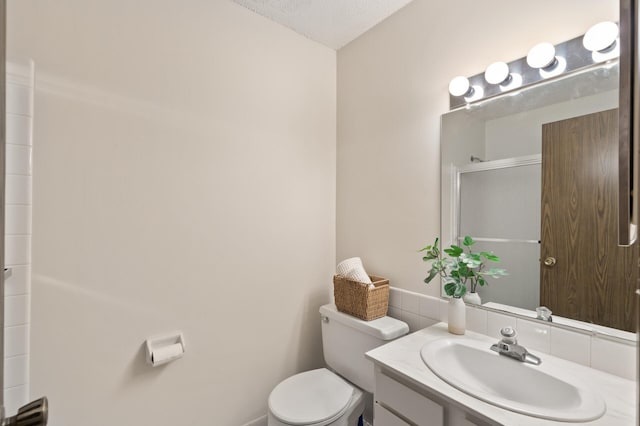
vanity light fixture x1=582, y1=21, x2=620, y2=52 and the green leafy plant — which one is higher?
vanity light fixture x1=582, y1=21, x2=620, y2=52

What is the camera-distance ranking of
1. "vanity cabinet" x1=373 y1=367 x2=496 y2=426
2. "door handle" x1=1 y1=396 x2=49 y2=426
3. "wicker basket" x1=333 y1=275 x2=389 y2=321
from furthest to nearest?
→ "wicker basket" x1=333 y1=275 x2=389 y2=321
"vanity cabinet" x1=373 y1=367 x2=496 y2=426
"door handle" x1=1 y1=396 x2=49 y2=426

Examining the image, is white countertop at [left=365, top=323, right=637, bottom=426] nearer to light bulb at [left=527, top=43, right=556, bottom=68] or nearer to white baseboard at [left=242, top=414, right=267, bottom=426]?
white baseboard at [left=242, top=414, right=267, bottom=426]

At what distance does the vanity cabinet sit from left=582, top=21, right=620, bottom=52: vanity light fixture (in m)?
1.23

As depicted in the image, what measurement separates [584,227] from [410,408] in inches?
33.8

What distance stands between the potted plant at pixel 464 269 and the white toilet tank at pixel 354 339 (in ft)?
1.08

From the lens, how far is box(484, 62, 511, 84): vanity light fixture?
1229mm

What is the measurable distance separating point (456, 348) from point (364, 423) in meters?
0.79

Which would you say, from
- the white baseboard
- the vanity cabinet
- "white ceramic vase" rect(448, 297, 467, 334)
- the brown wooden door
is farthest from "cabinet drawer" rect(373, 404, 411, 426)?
the white baseboard

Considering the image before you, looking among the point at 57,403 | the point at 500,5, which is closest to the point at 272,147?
the point at 500,5

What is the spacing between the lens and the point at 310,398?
1405 mm

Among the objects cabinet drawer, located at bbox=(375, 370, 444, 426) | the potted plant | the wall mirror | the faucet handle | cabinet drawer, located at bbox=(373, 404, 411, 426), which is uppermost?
the wall mirror

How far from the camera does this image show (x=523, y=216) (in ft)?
3.97

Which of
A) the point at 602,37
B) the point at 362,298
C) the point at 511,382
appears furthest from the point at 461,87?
the point at 511,382

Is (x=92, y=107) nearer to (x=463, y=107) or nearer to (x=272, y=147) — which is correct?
(x=272, y=147)
